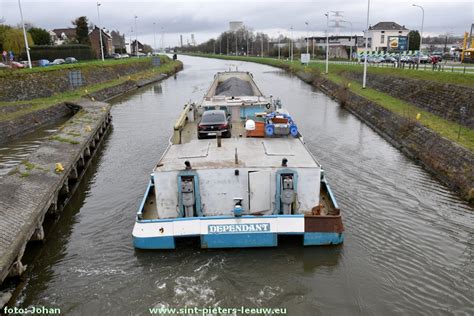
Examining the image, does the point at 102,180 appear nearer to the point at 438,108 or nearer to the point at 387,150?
the point at 387,150

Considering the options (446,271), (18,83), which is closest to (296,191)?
(446,271)

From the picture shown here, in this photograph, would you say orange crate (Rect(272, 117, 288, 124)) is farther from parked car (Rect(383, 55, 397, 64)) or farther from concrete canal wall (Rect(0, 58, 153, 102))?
parked car (Rect(383, 55, 397, 64))

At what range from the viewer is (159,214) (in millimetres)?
12039

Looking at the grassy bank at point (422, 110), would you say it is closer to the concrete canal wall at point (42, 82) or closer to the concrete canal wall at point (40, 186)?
the concrete canal wall at point (40, 186)

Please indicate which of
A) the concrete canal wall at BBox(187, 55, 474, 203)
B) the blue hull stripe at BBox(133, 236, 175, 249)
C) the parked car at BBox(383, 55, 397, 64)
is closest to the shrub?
the concrete canal wall at BBox(187, 55, 474, 203)

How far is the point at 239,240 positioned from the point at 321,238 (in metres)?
2.39

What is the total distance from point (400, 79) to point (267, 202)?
28.9 meters

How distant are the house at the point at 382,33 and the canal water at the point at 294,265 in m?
92.2

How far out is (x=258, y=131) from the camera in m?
15.4

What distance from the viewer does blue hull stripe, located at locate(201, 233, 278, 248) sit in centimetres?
1127

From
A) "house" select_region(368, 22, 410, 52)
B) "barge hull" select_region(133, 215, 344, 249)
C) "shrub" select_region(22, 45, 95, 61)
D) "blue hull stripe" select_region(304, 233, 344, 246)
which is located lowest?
"blue hull stripe" select_region(304, 233, 344, 246)

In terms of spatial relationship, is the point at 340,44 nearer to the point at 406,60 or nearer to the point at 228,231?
the point at 406,60

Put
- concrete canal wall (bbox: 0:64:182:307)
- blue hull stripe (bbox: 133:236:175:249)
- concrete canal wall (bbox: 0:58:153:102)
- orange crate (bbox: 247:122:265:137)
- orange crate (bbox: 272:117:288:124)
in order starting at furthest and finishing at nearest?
concrete canal wall (bbox: 0:58:153:102)
orange crate (bbox: 272:117:288:124)
orange crate (bbox: 247:122:265:137)
blue hull stripe (bbox: 133:236:175:249)
concrete canal wall (bbox: 0:64:182:307)

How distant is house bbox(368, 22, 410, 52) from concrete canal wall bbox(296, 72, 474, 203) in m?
74.7
